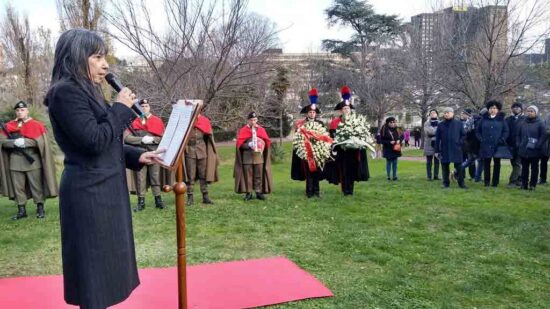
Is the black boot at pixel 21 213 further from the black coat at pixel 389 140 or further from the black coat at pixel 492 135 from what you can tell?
the black coat at pixel 492 135

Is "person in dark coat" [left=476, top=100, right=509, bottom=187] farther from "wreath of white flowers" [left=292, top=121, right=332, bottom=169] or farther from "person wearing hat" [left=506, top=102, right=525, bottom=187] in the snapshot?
"wreath of white flowers" [left=292, top=121, right=332, bottom=169]

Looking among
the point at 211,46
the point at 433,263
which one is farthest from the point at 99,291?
the point at 211,46

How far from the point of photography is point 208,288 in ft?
14.1

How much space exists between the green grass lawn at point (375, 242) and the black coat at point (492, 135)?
1.13m

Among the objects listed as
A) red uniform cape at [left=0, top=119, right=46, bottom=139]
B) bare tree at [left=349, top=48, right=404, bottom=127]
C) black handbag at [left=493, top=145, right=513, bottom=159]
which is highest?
bare tree at [left=349, top=48, right=404, bottom=127]

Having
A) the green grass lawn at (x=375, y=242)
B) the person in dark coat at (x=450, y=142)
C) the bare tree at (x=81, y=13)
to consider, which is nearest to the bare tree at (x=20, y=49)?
the bare tree at (x=81, y=13)

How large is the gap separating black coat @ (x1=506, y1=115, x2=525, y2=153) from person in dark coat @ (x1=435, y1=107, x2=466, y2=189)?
3.68 feet

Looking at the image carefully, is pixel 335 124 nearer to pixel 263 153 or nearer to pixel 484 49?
pixel 263 153

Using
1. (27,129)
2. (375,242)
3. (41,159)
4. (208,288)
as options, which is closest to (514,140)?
(375,242)

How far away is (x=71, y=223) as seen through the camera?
2.51 meters

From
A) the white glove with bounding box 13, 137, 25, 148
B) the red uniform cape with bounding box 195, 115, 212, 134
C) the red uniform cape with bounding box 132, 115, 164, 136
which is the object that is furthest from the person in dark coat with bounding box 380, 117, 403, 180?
the white glove with bounding box 13, 137, 25, 148

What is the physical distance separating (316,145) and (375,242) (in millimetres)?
3287

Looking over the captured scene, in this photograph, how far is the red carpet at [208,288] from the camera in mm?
3955

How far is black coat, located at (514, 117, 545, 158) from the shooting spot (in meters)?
9.77
